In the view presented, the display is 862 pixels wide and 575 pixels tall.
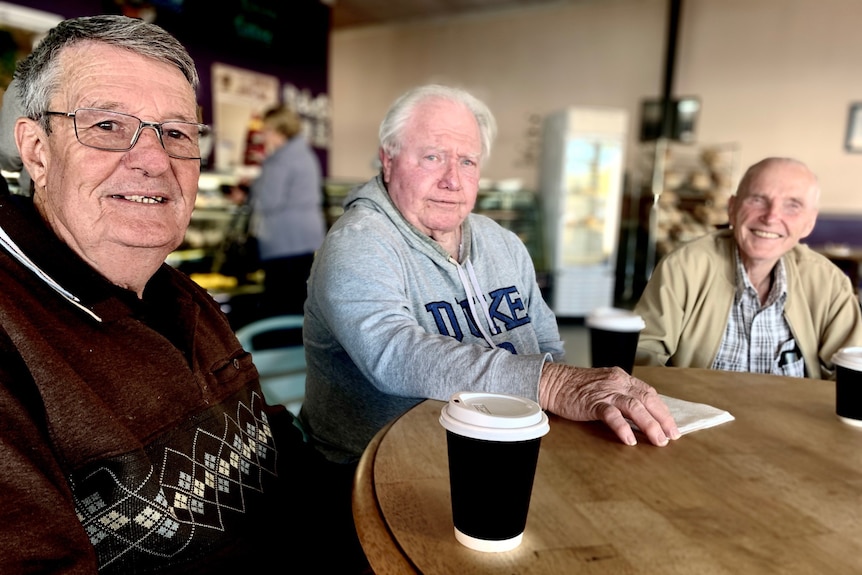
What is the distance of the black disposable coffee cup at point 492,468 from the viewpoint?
681 millimetres

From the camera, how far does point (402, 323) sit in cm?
126

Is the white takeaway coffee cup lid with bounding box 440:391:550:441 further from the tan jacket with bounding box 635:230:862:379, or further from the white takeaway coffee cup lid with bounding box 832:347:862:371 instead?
the tan jacket with bounding box 635:230:862:379

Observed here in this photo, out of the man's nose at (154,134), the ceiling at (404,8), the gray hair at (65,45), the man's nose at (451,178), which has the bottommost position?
the man's nose at (451,178)

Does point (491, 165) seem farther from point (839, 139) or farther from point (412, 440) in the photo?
point (412, 440)

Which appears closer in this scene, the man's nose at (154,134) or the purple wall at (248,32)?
the man's nose at (154,134)

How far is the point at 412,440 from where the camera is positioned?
100 cm

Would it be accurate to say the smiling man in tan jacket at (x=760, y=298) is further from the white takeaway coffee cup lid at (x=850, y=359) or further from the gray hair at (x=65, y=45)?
the gray hair at (x=65, y=45)

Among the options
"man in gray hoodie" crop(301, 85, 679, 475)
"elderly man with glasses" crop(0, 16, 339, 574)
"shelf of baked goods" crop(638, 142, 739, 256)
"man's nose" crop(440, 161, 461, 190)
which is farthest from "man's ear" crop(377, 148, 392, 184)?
"shelf of baked goods" crop(638, 142, 739, 256)

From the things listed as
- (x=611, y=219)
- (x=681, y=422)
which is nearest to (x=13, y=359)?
(x=681, y=422)

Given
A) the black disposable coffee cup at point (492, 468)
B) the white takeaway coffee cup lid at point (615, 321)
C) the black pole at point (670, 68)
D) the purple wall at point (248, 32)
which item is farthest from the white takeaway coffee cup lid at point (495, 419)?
the black pole at point (670, 68)

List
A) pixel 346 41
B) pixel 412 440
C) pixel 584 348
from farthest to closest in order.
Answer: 1. pixel 346 41
2. pixel 584 348
3. pixel 412 440

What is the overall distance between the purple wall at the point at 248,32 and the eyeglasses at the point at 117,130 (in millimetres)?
4324

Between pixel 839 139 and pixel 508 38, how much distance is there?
426 cm

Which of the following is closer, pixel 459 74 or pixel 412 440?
pixel 412 440
